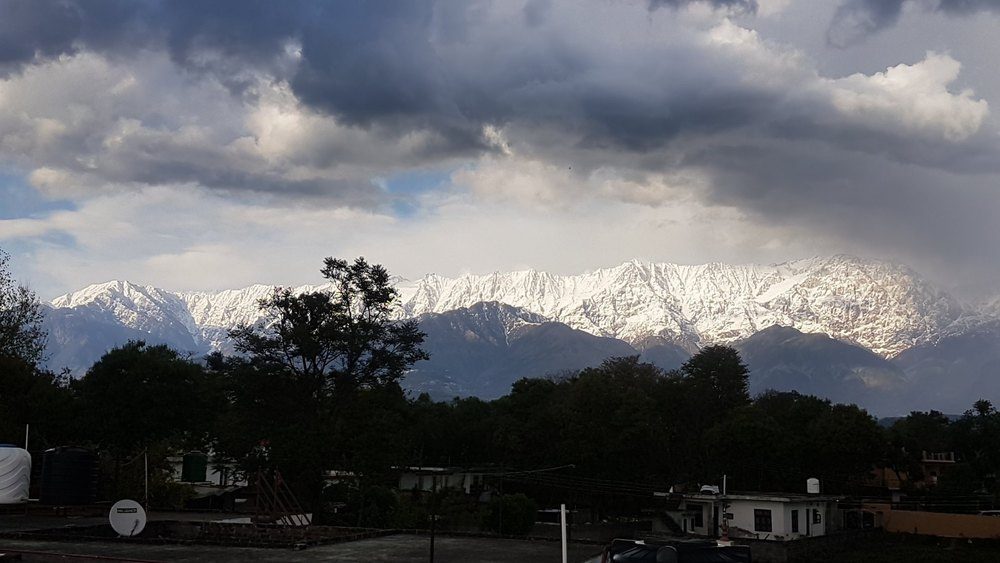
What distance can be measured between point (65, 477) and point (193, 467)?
42.1 metres

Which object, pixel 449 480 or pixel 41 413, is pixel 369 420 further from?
pixel 449 480

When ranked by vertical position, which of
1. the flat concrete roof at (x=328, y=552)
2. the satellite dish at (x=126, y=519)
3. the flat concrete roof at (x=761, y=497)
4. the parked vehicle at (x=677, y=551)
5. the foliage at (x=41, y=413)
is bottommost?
the flat concrete roof at (x=761, y=497)

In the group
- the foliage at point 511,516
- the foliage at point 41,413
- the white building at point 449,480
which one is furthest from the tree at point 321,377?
the white building at point 449,480

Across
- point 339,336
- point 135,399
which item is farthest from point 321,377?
point 135,399

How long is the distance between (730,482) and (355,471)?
58924 millimetres

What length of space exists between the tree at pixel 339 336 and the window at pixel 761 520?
3472cm

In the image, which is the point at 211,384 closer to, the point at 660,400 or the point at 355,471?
the point at 355,471

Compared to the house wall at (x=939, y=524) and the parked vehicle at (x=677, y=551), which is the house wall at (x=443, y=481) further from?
the parked vehicle at (x=677, y=551)

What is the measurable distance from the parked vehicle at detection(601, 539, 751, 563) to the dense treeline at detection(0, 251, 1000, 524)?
1298cm

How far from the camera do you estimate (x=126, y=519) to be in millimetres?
41906

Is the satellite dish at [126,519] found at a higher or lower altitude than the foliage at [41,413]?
lower

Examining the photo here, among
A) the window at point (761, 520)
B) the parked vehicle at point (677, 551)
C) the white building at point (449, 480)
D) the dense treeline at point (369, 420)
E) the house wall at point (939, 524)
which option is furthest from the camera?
the white building at point (449, 480)

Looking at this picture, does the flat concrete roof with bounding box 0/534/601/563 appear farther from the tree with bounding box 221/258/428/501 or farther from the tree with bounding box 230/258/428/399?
the tree with bounding box 230/258/428/399

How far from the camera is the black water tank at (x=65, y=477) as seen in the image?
168ft
